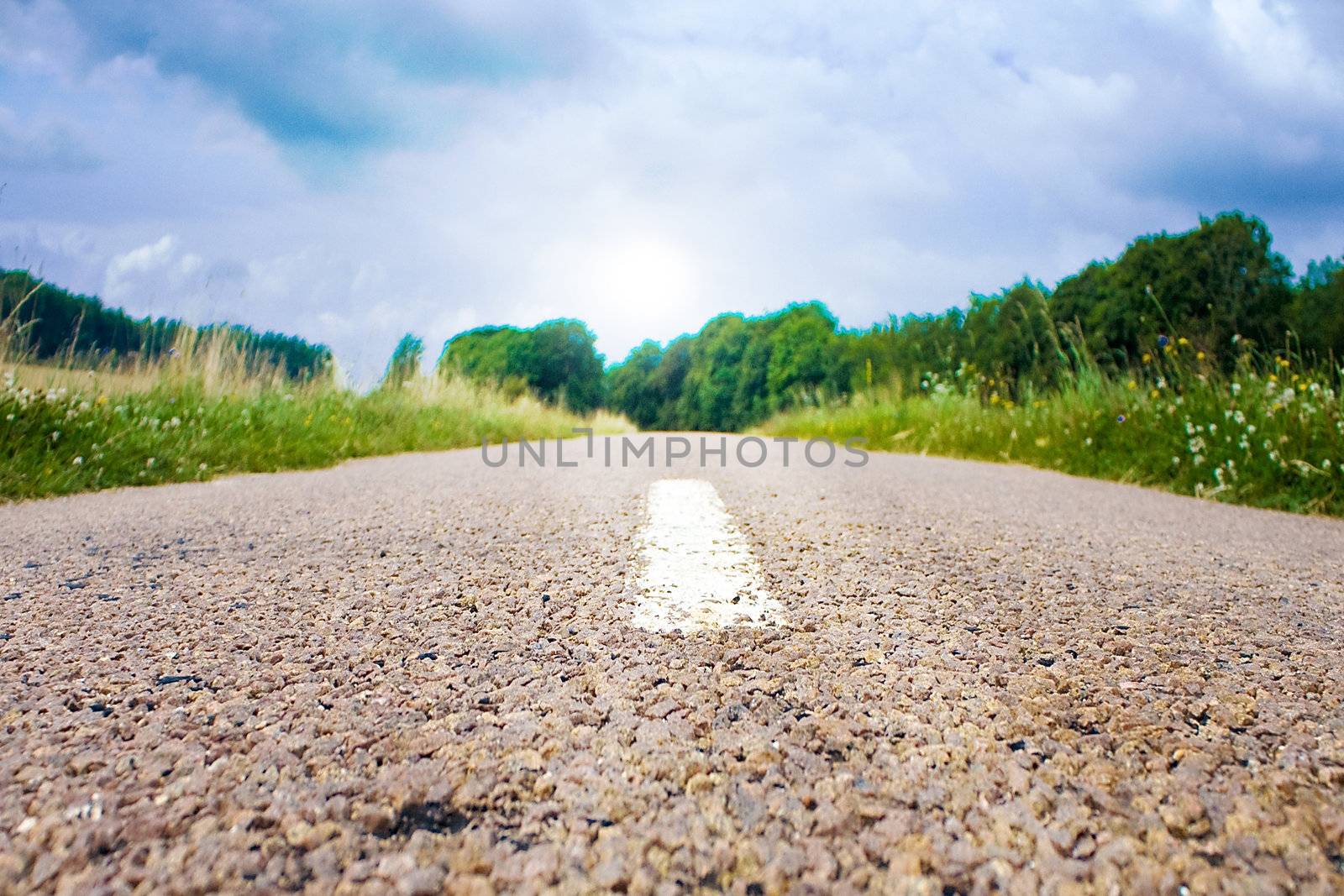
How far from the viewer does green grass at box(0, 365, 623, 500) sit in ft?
14.8

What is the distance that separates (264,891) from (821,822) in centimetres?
56

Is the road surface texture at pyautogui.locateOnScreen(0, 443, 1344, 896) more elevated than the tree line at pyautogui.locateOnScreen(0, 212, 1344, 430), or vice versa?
the tree line at pyautogui.locateOnScreen(0, 212, 1344, 430)

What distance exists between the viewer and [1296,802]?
0.92m

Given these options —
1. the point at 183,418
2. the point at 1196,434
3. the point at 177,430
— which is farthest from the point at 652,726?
the point at 183,418

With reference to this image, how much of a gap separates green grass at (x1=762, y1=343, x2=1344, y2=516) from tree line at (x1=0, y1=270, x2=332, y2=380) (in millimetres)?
7719

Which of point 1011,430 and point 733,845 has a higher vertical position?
point 1011,430

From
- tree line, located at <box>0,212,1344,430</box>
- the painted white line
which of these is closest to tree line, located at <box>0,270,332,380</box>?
tree line, located at <box>0,212,1344,430</box>

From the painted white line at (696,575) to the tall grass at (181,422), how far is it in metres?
3.58

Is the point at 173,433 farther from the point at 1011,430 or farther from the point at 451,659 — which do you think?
the point at 1011,430

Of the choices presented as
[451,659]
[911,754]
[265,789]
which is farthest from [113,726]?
[911,754]

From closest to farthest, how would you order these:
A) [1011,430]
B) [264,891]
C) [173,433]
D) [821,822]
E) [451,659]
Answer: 1. [264,891]
2. [821,822]
3. [451,659]
4. [173,433]
5. [1011,430]

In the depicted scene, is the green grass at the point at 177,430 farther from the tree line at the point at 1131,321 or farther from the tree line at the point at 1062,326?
the tree line at the point at 1131,321

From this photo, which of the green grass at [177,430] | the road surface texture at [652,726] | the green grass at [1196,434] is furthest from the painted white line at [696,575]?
the green grass at [1196,434]

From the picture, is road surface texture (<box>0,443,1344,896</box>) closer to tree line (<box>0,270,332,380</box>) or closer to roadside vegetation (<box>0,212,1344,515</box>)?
roadside vegetation (<box>0,212,1344,515</box>)
